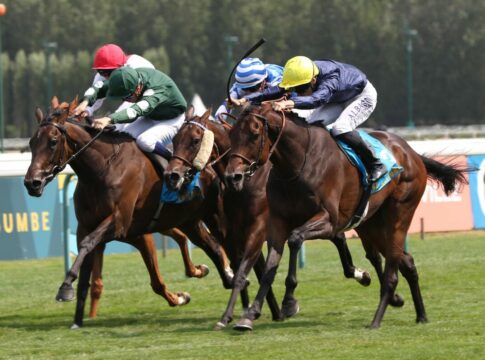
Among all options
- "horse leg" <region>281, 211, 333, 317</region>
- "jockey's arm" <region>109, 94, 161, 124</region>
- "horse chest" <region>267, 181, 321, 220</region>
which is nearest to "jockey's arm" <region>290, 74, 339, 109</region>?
"horse chest" <region>267, 181, 321, 220</region>

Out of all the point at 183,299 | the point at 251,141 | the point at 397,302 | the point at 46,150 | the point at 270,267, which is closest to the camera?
the point at 251,141

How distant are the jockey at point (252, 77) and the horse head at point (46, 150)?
1.33m

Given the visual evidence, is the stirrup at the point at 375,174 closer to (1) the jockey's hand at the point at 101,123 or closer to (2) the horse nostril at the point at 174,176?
(2) the horse nostril at the point at 174,176

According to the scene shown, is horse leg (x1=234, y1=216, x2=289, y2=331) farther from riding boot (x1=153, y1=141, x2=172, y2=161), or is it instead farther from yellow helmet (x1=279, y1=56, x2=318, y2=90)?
riding boot (x1=153, y1=141, x2=172, y2=161)

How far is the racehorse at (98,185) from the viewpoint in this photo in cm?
883

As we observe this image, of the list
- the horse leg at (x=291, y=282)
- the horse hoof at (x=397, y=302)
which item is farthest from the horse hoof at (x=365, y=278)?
the horse leg at (x=291, y=282)

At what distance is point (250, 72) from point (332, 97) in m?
0.67

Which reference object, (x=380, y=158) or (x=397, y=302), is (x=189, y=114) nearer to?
(x=380, y=158)

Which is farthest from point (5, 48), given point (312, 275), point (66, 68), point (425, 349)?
point (425, 349)

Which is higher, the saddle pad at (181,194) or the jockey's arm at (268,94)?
the jockey's arm at (268,94)

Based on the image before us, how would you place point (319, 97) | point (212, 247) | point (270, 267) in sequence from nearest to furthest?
1. point (270, 267)
2. point (319, 97)
3. point (212, 247)

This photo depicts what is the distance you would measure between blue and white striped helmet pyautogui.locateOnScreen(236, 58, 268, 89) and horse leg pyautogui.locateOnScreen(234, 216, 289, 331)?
132 centimetres

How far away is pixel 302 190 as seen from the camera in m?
8.45

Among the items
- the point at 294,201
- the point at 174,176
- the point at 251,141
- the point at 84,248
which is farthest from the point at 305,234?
the point at 84,248
